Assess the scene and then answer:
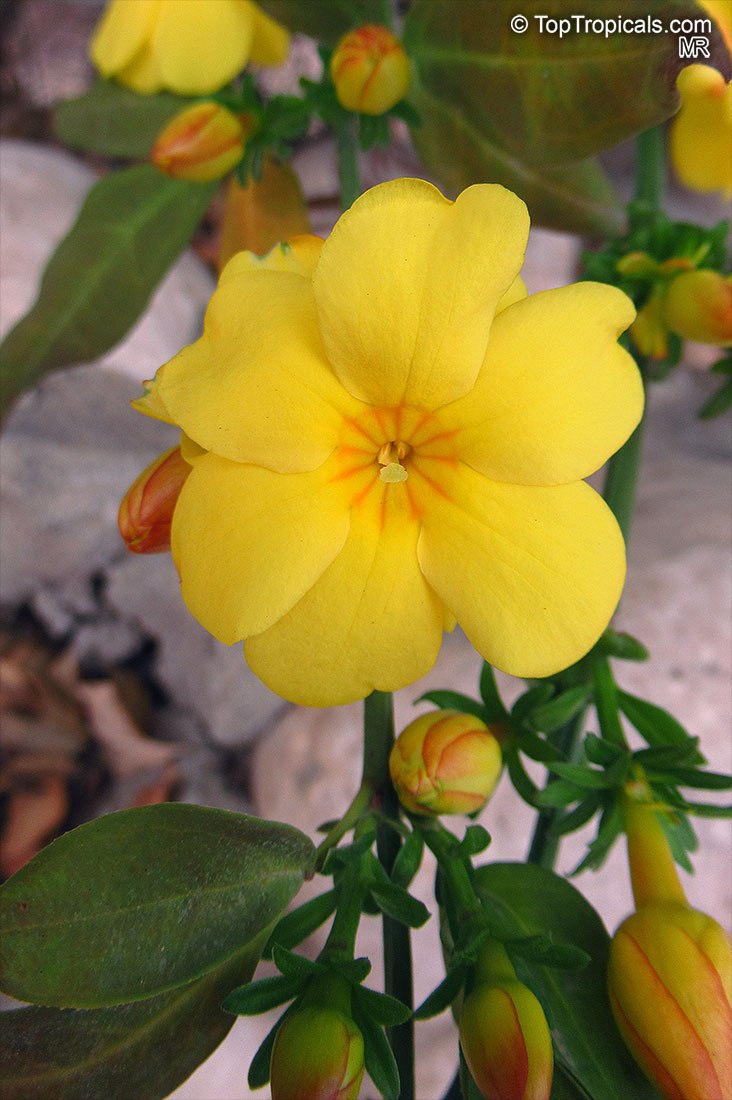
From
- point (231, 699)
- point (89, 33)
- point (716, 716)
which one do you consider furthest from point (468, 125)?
point (89, 33)

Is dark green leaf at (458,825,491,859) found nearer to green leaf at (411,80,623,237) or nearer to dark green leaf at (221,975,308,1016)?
dark green leaf at (221,975,308,1016)

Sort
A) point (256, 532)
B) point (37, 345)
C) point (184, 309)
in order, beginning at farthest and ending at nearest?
point (184, 309)
point (37, 345)
point (256, 532)

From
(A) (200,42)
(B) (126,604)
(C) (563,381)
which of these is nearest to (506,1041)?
(C) (563,381)

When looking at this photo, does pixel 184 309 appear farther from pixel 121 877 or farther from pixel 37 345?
pixel 121 877

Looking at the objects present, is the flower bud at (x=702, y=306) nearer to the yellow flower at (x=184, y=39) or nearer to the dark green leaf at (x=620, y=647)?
the dark green leaf at (x=620, y=647)

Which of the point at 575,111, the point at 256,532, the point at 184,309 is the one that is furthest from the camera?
the point at 184,309

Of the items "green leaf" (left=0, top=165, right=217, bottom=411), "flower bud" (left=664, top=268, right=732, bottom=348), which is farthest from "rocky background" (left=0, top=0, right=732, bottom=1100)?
"flower bud" (left=664, top=268, right=732, bottom=348)

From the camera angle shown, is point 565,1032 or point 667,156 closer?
point 565,1032

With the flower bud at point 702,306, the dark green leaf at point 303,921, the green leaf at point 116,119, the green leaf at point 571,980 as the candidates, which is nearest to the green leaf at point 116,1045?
the dark green leaf at point 303,921

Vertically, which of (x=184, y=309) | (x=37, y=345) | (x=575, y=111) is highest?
(x=575, y=111)
